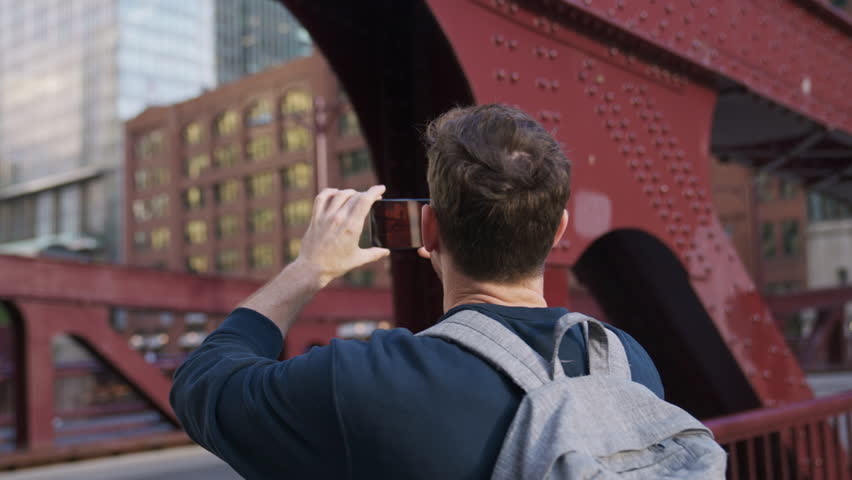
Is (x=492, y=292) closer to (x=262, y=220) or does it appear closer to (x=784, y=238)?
(x=784, y=238)

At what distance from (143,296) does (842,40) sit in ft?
32.0

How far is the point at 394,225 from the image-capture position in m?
1.82

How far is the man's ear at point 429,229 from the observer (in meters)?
1.70

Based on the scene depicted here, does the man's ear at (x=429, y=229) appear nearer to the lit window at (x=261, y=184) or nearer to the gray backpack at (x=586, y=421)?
the gray backpack at (x=586, y=421)

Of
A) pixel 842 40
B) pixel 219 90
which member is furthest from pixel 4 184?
pixel 842 40

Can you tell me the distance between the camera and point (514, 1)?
356 cm

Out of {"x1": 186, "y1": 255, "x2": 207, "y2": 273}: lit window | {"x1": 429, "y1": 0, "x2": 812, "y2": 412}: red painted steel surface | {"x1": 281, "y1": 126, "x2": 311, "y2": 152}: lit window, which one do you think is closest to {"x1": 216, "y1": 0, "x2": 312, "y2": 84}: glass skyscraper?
{"x1": 186, "y1": 255, "x2": 207, "y2": 273}: lit window

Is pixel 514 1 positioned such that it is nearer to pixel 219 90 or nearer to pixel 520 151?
pixel 520 151

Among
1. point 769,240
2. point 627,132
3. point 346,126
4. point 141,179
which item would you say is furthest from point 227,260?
point 627,132

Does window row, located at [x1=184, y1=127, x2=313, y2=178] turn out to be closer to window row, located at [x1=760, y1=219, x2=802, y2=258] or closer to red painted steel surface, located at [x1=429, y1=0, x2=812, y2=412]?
window row, located at [x1=760, y1=219, x2=802, y2=258]

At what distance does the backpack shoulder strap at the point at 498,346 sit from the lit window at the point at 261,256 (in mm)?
64256

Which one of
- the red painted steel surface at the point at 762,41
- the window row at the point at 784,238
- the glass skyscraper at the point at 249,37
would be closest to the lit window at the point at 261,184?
the window row at the point at 784,238

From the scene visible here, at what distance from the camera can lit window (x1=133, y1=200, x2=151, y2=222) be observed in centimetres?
7888

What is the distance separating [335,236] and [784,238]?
48873mm
